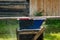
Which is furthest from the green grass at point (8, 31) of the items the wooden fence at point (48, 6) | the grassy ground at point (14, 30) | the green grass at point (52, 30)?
the wooden fence at point (48, 6)

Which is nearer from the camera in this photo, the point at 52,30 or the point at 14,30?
the point at 14,30

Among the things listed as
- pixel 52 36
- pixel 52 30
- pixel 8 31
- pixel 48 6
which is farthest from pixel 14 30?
pixel 48 6

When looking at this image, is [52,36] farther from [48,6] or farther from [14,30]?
[48,6]

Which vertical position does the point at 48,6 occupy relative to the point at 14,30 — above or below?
above

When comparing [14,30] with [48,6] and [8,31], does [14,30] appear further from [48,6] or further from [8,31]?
[48,6]

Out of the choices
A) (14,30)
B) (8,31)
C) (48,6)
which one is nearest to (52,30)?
(14,30)

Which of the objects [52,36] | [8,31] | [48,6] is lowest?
[52,36]

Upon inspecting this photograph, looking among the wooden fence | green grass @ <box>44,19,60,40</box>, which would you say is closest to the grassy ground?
green grass @ <box>44,19,60,40</box>

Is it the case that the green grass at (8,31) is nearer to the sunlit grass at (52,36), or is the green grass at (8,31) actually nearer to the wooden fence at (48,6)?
the sunlit grass at (52,36)

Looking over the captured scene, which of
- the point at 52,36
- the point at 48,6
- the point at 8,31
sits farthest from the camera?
the point at 48,6

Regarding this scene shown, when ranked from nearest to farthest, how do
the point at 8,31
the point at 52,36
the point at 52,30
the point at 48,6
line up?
the point at 52,36 < the point at 8,31 < the point at 52,30 < the point at 48,6

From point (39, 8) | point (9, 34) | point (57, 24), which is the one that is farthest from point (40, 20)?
point (39, 8)

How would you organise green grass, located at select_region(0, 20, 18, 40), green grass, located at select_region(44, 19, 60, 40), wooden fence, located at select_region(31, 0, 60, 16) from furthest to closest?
wooden fence, located at select_region(31, 0, 60, 16), green grass, located at select_region(44, 19, 60, 40), green grass, located at select_region(0, 20, 18, 40)

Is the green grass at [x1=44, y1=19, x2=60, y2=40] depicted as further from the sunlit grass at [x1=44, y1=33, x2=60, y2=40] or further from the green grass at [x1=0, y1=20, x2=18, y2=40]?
the green grass at [x1=0, y1=20, x2=18, y2=40]
